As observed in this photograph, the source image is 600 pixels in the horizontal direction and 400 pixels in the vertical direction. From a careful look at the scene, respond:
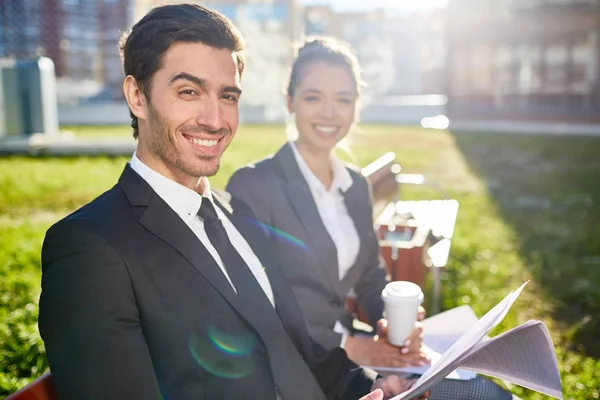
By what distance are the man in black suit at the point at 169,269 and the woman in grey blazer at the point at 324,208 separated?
2.03 feet

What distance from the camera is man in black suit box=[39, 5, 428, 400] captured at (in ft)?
4.46

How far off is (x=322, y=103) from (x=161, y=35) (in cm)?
142

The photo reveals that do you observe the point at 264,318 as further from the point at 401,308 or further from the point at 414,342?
the point at 414,342

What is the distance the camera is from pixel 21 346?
4023mm

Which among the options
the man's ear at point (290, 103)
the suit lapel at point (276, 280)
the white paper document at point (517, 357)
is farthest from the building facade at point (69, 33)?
Answer: the white paper document at point (517, 357)

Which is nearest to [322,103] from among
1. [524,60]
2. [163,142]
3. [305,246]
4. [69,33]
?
[305,246]

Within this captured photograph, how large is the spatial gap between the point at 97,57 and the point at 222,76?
49.6 meters

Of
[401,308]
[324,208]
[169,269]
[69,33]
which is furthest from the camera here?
[69,33]

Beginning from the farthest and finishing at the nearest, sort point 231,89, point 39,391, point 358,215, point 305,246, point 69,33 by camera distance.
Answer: point 69,33 → point 358,215 → point 305,246 → point 231,89 → point 39,391

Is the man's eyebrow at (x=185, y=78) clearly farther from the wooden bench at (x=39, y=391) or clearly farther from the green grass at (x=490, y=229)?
the green grass at (x=490, y=229)

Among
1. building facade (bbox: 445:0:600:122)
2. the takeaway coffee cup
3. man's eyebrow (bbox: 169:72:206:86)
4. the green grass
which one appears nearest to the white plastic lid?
the takeaway coffee cup

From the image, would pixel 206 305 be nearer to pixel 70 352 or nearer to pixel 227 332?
pixel 227 332

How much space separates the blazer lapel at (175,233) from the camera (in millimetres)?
1622

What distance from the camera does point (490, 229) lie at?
7.57 meters
